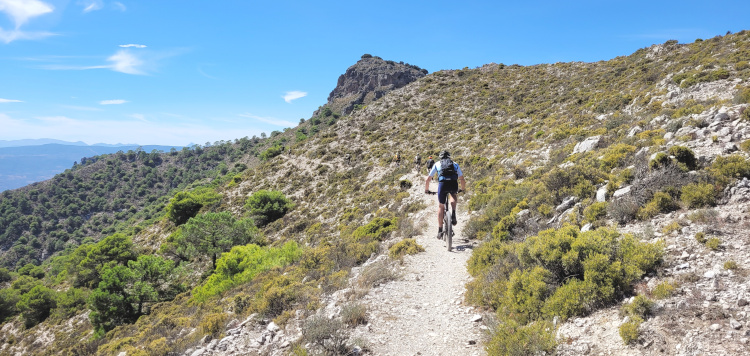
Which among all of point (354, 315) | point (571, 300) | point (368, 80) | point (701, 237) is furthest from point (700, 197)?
point (368, 80)

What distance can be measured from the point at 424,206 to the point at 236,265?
10808mm

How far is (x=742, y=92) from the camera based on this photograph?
958 centimetres

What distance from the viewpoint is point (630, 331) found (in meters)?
3.45

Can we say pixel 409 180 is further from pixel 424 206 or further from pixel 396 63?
pixel 396 63

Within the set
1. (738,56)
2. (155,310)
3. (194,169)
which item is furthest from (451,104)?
(194,169)

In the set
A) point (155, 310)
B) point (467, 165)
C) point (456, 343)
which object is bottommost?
point (155, 310)

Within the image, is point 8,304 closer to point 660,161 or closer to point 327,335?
point 327,335

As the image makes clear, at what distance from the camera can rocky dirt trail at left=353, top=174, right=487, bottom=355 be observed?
15.8 feet

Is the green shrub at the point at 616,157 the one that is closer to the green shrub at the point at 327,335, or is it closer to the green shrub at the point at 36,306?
the green shrub at the point at 327,335

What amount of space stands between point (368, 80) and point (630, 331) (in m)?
129

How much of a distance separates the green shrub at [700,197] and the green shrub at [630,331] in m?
3.69

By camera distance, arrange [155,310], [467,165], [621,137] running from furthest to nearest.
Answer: [467,165]
[155,310]
[621,137]

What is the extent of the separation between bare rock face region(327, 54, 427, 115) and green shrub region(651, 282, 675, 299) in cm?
10210

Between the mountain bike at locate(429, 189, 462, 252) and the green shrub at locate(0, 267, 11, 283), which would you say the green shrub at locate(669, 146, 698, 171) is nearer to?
the mountain bike at locate(429, 189, 462, 252)
